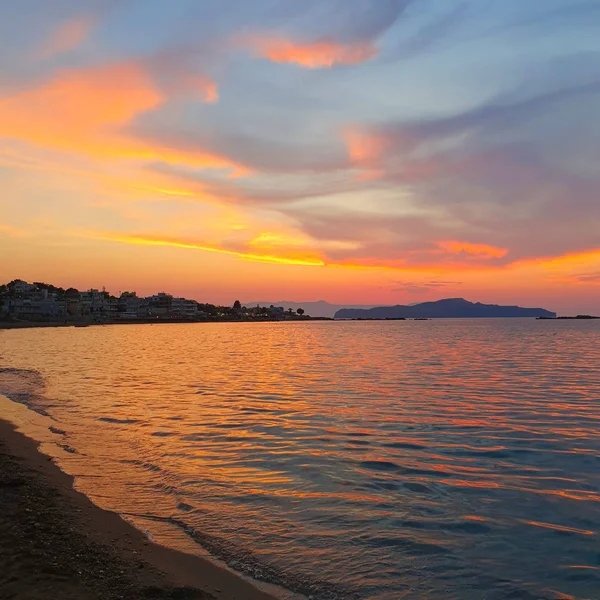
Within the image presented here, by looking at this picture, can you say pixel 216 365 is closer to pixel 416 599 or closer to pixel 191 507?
pixel 191 507

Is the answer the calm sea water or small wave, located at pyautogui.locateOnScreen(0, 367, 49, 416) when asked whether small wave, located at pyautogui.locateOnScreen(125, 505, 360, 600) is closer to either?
the calm sea water

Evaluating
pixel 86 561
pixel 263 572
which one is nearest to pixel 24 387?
pixel 86 561

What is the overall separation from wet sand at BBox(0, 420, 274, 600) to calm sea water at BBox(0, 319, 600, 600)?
655mm

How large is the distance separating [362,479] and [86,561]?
25.9ft

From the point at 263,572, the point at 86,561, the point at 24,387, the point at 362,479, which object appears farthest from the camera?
the point at 24,387

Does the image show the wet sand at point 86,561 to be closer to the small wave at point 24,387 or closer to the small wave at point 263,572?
the small wave at point 263,572

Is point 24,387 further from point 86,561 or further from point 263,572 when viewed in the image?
point 263,572

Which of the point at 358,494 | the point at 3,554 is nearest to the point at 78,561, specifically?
the point at 3,554

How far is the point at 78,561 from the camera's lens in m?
8.41

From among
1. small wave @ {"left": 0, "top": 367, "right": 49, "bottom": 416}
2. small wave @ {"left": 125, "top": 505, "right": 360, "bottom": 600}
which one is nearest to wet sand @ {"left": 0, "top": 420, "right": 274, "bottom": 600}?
small wave @ {"left": 125, "top": 505, "right": 360, "bottom": 600}

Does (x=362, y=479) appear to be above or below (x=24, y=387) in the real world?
above

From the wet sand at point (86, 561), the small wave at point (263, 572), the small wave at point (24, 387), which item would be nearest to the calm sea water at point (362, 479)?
the small wave at point (263, 572)

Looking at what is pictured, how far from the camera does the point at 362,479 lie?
14305mm

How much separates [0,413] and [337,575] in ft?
70.1
